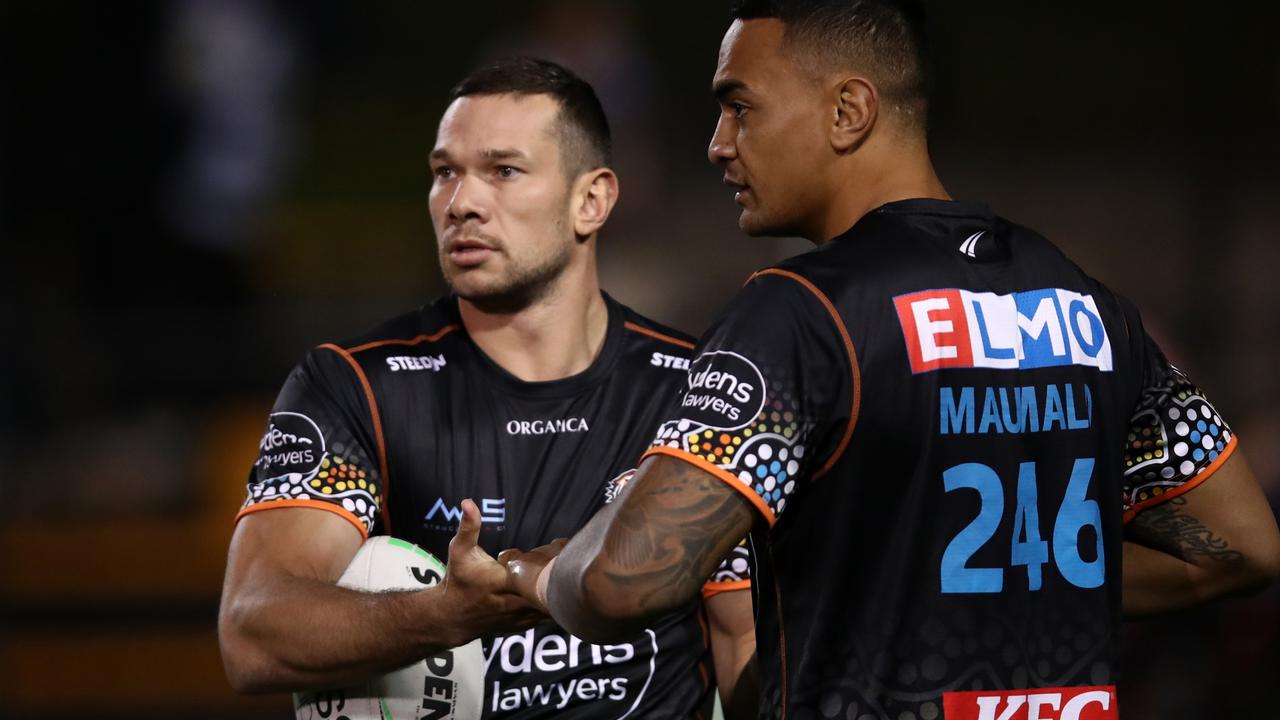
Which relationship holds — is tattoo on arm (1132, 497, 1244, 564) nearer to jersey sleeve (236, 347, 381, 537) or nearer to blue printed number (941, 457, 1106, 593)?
blue printed number (941, 457, 1106, 593)

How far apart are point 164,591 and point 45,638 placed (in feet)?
1.98

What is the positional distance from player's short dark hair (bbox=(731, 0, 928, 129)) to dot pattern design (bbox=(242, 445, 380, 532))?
1259 millimetres

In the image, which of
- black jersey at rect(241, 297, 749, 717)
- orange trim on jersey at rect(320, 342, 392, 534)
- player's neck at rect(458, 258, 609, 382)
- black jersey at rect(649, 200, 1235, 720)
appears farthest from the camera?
player's neck at rect(458, 258, 609, 382)

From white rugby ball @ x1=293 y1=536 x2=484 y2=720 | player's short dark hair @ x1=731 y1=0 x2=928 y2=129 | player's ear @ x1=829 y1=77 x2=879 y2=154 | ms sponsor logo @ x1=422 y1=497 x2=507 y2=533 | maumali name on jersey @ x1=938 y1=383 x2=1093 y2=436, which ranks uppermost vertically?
player's short dark hair @ x1=731 y1=0 x2=928 y2=129

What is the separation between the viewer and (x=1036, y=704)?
95.3 inches

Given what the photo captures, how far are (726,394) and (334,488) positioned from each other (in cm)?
112

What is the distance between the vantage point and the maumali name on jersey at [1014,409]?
234 cm

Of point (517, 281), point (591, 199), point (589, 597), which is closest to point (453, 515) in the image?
point (517, 281)

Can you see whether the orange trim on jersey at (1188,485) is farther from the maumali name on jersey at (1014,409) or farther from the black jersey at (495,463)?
the black jersey at (495,463)

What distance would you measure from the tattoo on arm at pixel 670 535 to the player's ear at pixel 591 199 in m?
1.47

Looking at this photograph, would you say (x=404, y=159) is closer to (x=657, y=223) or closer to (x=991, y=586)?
(x=657, y=223)

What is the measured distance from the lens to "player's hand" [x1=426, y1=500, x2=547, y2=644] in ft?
8.14

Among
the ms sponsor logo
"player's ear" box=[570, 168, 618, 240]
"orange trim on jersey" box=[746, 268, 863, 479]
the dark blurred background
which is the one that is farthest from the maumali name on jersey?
the dark blurred background

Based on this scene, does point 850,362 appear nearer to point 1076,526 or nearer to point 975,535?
point 975,535
